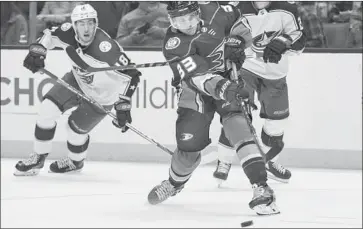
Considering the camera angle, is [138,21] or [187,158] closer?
[187,158]

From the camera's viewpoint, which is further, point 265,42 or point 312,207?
point 265,42

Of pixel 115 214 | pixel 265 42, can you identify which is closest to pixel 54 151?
pixel 265 42

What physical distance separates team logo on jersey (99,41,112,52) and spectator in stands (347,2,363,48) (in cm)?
162

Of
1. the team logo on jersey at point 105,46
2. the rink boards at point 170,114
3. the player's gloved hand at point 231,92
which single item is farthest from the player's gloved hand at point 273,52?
the rink boards at point 170,114

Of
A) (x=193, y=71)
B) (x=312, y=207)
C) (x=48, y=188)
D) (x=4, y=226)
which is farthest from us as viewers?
(x=48, y=188)

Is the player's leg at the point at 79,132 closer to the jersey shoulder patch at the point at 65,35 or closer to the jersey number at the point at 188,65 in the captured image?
the jersey shoulder patch at the point at 65,35

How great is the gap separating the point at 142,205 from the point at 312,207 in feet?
2.60

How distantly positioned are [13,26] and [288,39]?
2.34 meters

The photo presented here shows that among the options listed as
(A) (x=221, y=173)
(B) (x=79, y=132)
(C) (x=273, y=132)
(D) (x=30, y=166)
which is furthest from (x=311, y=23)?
(D) (x=30, y=166)

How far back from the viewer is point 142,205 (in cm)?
409

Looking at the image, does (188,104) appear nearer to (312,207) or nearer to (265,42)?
(312,207)

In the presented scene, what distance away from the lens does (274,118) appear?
4.95m

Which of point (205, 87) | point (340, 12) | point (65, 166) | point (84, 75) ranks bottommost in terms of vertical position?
point (65, 166)

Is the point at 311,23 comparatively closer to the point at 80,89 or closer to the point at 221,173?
the point at 221,173
